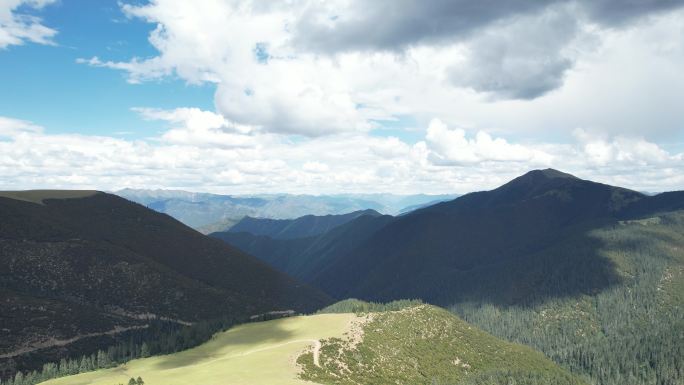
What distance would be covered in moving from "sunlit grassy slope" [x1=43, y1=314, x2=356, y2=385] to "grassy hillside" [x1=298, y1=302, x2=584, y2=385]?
294 inches

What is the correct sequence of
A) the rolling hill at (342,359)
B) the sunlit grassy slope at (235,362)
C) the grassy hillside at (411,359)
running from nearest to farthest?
the sunlit grassy slope at (235,362) → the rolling hill at (342,359) → the grassy hillside at (411,359)

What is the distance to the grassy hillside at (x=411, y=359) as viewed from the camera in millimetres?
145250

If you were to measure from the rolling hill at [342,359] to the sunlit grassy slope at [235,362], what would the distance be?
0.87ft

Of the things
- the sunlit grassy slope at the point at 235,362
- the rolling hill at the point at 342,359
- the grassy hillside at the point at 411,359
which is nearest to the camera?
the sunlit grassy slope at the point at 235,362

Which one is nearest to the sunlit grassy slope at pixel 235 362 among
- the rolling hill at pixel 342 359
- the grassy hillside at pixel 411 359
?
the rolling hill at pixel 342 359

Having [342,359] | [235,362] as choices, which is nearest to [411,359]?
[342,359]

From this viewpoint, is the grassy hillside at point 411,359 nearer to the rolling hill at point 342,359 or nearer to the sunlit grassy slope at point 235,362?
the rolling hill at point 342,359

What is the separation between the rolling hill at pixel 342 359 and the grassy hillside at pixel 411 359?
303 millimetres

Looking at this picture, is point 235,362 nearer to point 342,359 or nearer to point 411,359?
point 342,359

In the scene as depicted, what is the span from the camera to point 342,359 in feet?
492

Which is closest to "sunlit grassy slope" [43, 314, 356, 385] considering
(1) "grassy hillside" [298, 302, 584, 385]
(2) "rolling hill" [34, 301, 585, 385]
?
(2) "rolling hill" [34, 301, 585, 385]

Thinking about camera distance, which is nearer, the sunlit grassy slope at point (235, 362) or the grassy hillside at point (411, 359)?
the sunlit grassy slope at point (235, 362)

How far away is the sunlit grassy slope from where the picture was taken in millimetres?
128875

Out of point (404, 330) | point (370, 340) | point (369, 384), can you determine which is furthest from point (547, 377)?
point (369, 384)
